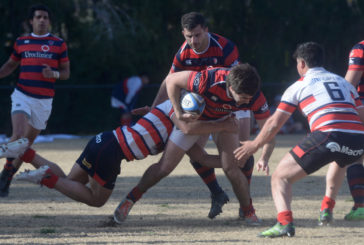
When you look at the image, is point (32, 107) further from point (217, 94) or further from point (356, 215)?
point (356, 215)

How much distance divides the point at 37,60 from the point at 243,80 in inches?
124

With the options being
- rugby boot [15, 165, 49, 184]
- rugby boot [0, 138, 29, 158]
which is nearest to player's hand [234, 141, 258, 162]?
rugby boot [15, 165, 49, 184]

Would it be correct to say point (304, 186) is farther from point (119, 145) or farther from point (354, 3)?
point (354, 3)

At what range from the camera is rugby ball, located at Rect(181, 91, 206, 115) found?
5332 millimetres

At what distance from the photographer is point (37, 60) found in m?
7.29

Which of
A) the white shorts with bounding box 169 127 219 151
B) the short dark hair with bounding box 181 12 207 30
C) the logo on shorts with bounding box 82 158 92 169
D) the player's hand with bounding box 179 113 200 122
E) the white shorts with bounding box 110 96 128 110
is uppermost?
the short dark hair with bounding box 181 12 207 30

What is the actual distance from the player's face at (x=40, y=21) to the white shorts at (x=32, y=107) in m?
0.72

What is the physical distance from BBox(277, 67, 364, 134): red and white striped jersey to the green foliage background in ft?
33.5

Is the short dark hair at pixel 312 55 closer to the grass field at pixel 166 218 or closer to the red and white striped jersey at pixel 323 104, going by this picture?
the red and white striped jersey at pixel 323 104

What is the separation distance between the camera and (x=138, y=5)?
612 inches

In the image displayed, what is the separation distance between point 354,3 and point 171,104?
40.0 ft

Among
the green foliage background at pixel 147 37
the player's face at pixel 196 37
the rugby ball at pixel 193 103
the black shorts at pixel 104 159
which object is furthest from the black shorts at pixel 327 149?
the green foliage background at pixel 147 37

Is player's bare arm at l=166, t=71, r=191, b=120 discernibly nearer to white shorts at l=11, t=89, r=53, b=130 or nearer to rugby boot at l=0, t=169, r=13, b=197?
white shorts at l=11, t=89, r=53, b=130

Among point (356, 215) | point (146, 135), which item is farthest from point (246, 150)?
point (356, 215)
